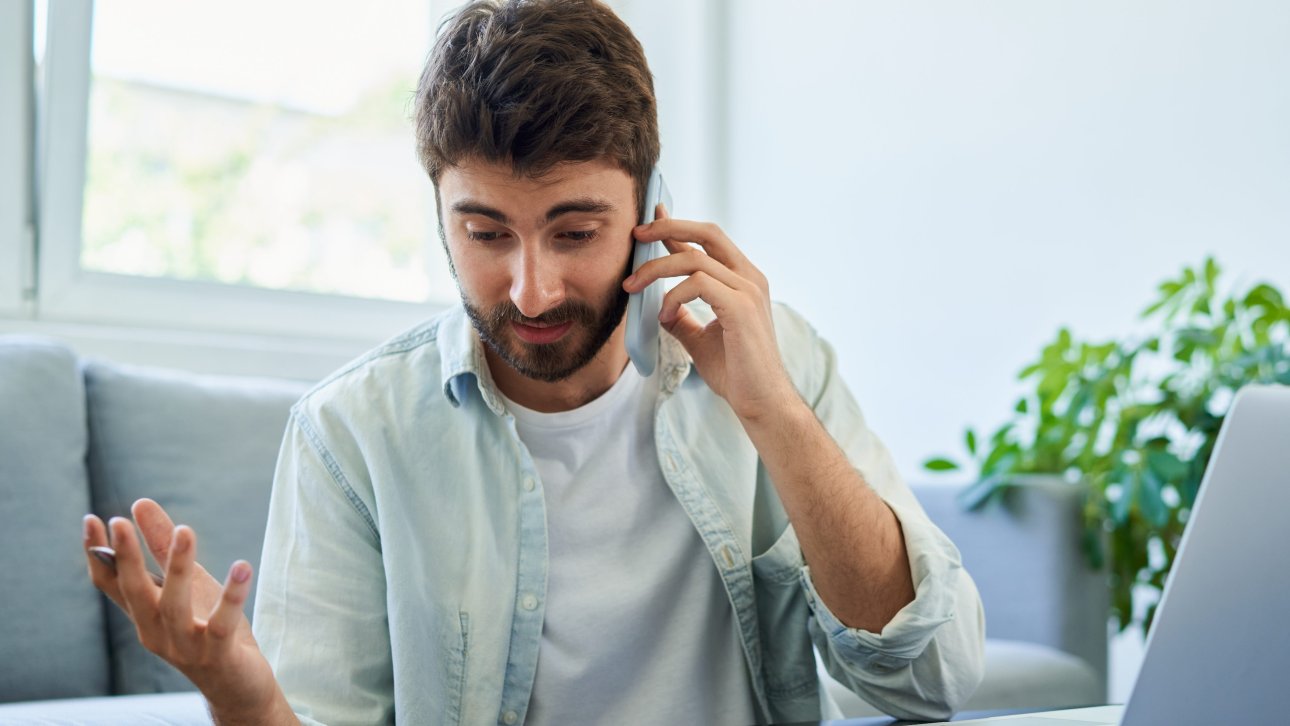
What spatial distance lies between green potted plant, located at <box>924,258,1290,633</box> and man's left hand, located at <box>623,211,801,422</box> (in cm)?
94

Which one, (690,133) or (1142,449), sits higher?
(690,133)

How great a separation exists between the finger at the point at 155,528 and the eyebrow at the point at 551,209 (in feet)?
1.48

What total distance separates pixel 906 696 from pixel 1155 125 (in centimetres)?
144

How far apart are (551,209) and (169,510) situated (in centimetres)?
87

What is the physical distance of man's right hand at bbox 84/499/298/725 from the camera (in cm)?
71

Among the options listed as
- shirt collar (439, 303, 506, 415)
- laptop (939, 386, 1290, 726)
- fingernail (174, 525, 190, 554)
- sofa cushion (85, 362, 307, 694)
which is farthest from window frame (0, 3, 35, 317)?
laptop (939, 386, 1290, 726)

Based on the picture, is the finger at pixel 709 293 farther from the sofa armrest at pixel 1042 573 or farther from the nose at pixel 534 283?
the sofa armrest at pixel 1042 573

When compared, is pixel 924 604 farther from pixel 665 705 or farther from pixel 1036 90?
pixel 1036 90

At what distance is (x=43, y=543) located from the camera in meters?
1.47

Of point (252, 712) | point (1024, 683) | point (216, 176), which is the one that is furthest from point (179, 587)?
point (216, 176)

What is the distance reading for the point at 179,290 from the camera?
2.21 m

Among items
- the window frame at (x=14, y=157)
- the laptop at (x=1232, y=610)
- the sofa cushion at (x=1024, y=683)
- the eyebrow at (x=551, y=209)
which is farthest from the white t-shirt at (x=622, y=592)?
the window frame at (x=14, y=157)

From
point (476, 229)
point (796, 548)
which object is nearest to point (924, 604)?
point (796, 548)

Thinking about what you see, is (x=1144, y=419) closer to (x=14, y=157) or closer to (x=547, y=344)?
(x=547, y=344)
